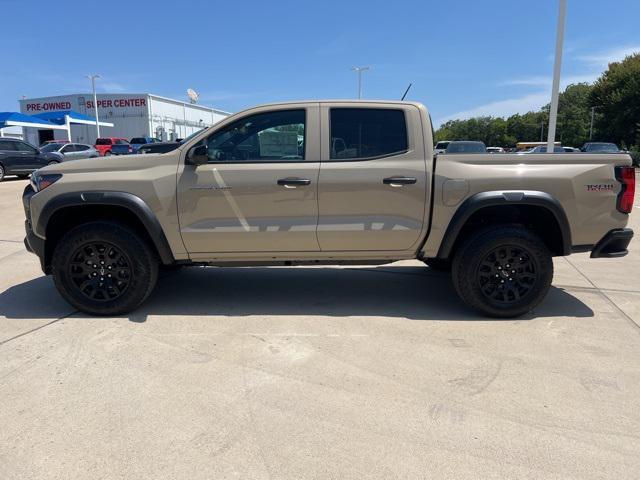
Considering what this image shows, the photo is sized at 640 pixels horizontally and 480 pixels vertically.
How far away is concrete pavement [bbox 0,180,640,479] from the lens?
2.36 meters

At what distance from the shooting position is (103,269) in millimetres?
4219

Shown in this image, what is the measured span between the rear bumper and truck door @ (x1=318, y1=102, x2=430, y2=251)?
1.61 m

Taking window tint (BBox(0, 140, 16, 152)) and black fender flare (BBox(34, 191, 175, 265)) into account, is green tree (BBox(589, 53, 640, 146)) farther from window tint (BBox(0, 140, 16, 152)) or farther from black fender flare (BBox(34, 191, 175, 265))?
black fender flare (BBox(34, 191, 175, 265))

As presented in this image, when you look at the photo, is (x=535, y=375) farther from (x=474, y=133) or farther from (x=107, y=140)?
(x=474, y=133)

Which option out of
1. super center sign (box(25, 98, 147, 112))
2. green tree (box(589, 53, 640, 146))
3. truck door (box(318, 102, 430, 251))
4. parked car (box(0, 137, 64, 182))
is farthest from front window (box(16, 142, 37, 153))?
green tree (box(589, 53, 640, 146))

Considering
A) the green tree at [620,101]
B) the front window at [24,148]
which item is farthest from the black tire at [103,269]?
the green tree at [620,101]

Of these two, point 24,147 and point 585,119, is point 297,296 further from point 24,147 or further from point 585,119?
point 585,119

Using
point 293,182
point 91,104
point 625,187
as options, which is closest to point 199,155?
point 293,182

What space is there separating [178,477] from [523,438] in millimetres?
1790

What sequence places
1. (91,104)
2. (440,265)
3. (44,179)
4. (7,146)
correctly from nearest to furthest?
1. (44,179)
2. (440,265)
3. (7,146)
4. (91,104)

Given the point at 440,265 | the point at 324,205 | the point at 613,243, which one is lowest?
the point at 440,265

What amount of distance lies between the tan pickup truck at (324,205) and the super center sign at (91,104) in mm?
59476

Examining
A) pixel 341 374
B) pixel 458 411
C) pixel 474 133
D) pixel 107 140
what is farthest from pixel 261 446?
pixel 474 133

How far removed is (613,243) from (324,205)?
256 cm
